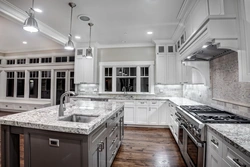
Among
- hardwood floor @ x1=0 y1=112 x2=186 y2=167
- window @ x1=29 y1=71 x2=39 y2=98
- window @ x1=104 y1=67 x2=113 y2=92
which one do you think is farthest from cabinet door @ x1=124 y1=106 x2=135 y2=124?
window @ x1=29 y1=71 x2=39 y2=98

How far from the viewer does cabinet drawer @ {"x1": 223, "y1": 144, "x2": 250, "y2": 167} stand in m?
0.95

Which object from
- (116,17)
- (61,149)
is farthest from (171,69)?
(61,149)

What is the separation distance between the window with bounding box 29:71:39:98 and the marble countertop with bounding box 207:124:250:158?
276 inches

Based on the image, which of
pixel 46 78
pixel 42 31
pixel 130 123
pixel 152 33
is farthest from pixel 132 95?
pixel 46 78

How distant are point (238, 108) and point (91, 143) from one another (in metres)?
2.08

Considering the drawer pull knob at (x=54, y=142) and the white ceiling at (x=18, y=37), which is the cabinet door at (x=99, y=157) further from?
the white ceiling at (x=18, y=37)

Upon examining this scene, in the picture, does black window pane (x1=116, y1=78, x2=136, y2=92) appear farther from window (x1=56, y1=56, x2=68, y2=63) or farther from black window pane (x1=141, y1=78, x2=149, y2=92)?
window (x1=56, y1=56, x2=68, y2=63)

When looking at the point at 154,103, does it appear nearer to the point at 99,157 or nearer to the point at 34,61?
the point at 99,157

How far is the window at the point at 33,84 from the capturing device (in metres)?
6.12

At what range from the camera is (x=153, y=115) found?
416cm

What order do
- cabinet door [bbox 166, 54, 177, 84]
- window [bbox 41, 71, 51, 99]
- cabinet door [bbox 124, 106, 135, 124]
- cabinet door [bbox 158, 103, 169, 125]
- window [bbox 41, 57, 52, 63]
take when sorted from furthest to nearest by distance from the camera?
1. window [bbox 41, 71, 51, 99]
2. window [bbox 41, 57, 52, 63]
3. cabinet door [bbox 166, 54, 177, 84]
4. cabinet door [bbox 124, 106, 135, 124]
5. cabinet door [bbox 158, 103, 169, 125]

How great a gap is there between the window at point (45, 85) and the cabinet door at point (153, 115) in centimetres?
477

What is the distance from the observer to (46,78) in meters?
5.98

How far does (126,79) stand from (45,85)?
3.93 metres
